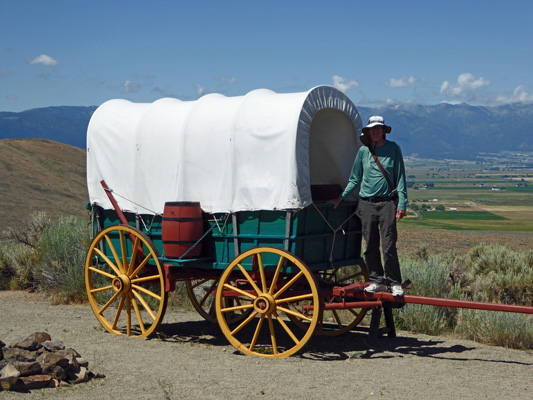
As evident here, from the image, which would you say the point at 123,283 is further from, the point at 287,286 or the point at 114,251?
the point at 287,286

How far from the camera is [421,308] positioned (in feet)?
30.0

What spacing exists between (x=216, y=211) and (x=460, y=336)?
3516 mm

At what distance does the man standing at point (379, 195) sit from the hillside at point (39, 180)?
79.9 feet

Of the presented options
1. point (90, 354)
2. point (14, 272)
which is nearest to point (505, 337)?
point (90, 354)

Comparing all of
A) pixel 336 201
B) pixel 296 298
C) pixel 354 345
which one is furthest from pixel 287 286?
pixel 354 345

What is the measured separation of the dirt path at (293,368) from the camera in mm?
5836

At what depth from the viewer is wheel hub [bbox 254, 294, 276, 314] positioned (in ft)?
23.5

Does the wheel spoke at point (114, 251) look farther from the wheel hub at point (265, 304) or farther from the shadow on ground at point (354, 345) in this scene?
the wheel hub at point (265, 304)

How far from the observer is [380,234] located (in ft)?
24.5

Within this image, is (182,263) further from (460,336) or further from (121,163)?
(460,336)

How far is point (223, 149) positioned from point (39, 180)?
34180mm

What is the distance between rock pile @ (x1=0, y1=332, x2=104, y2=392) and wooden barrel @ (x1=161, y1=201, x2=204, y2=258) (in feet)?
5.99

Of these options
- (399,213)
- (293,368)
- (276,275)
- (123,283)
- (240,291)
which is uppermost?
(399,213)

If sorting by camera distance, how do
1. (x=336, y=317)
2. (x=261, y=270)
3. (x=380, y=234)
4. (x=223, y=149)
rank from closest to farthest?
(x=261, y=270) → (x=380, y=234) → (x=223, y=149) → (x=336, y=317)
